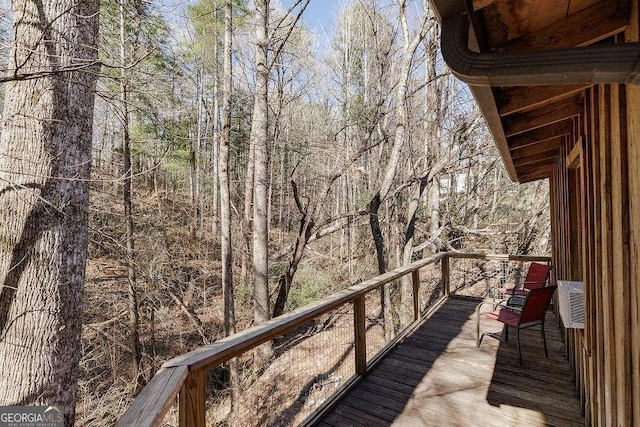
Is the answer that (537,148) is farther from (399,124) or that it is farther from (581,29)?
(399,124)

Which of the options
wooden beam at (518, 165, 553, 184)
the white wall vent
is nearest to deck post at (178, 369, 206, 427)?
the white wall vent

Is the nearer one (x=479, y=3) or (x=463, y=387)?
(x=479, y=3)

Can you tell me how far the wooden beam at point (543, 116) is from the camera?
8.26ft

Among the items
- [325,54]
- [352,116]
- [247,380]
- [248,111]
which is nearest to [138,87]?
[247,380]

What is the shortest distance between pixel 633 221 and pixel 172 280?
353 inches

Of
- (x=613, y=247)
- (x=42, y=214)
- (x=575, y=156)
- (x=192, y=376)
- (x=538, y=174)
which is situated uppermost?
(x=538, y=174)

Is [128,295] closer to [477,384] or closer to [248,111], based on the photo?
[477,384]

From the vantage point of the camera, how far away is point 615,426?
62.9 inches

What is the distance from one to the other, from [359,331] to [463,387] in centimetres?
113

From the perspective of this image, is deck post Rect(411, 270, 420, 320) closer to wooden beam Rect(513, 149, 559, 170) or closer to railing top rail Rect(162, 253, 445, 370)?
railing top rail Rect(162, 253, 445, 370)

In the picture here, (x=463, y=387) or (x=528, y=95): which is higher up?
(x=528, y=95)

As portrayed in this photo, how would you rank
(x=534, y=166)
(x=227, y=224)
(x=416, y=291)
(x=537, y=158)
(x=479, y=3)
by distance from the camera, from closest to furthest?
1. (x=479, y=3)
2. (x=537, y=158)
3. (x=416, y=291)
4. (x=534, y=166)
5. (x=227, y=224)

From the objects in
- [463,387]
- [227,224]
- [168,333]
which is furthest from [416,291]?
[168,333]

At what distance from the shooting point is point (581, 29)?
1.44 metres
